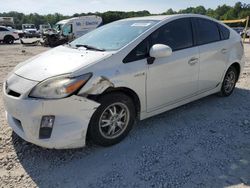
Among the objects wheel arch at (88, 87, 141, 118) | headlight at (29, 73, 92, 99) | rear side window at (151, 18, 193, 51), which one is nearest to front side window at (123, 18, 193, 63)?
rear side window at (151, 18, 193, 51)

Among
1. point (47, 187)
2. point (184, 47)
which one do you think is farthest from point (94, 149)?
point (184, 47)

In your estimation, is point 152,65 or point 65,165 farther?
point 152,65

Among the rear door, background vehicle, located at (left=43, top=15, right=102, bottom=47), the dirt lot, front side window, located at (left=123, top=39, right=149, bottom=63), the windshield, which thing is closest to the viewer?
the dirt lot

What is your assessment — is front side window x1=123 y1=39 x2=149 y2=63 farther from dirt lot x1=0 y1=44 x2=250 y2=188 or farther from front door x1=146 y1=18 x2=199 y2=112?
dirt lot x1=0 y1=44 x2=250 y2=188

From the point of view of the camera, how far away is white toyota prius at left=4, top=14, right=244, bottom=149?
3.13 meters

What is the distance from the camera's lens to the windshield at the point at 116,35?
387cm

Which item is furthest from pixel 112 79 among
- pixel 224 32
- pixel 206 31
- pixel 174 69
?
pixel 224 32

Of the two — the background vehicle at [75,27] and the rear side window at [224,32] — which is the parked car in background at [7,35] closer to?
the background vehicle at [75,27]

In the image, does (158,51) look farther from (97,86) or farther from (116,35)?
(97,86)

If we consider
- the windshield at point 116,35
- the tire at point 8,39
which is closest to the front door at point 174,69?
the windshield at point 116,35

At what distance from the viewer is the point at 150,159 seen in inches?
133

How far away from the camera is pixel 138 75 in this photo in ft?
12.0

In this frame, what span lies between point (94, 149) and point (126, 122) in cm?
54

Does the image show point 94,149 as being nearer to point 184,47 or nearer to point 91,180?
point 91,180
